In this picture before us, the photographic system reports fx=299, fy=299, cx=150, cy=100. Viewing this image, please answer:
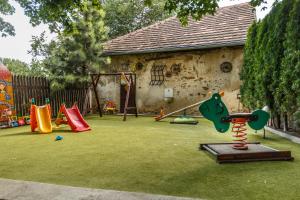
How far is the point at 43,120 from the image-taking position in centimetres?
823

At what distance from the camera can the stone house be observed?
12.1m

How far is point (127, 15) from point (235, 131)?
2188 centimetres

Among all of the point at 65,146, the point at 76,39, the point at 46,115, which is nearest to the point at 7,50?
the point at 76,39

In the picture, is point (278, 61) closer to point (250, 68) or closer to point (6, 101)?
point (250, 68)

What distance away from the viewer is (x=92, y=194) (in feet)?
8.48

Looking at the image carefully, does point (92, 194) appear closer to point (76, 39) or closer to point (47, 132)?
point (47, 132)

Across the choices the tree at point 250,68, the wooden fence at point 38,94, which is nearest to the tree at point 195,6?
the tree at point 250,68

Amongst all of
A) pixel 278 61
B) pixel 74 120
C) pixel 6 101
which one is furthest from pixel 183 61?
pixel 6 101

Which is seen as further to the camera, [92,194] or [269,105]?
[269,105]

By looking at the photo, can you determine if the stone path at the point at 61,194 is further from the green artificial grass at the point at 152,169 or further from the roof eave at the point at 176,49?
the roof eave at the point at 176,49

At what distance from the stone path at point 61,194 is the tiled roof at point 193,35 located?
10.1m

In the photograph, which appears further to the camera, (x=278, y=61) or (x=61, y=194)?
(x=278, y=61)

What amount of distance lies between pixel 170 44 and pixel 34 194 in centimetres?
1116

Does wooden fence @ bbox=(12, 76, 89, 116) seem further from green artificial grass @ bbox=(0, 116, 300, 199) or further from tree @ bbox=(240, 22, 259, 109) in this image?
tree @ bbox=(240, 22, 259, 109)
